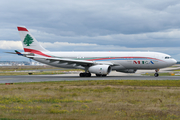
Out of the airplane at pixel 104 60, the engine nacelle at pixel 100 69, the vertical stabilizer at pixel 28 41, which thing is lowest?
the engine nacelle at pixel 100 69

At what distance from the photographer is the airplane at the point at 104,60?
3794 cm

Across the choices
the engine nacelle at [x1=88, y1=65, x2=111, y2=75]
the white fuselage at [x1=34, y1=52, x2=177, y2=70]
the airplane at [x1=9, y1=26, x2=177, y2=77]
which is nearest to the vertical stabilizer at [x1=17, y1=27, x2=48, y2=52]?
the airplane at [x1=9, y1=26, x2=177, y2=77]

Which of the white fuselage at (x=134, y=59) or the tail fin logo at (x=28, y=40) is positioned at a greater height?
the tail fin logo at (x=28, y=40)

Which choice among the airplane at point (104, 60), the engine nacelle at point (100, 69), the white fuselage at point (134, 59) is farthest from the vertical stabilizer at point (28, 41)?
the engine nacelle at point (100, 69)

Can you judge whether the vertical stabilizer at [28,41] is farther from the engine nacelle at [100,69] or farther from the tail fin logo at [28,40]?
the engine nacelle at [100,69]

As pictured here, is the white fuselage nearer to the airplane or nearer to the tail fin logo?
the airplane

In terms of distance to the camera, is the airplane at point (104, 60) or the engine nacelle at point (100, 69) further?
the airplane at point (104, 60)

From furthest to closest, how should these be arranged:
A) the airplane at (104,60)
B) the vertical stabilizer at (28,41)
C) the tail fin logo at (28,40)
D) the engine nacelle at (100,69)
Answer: the tail fin logo at (28,40) → the vertical stabilizer at (28,41) → the airplane at (104,60) → the engine nacelle at (100,69)

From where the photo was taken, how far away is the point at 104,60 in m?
39.6

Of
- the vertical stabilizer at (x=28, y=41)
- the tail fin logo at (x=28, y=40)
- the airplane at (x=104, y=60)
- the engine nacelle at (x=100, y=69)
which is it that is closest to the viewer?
the engine nacelle at (x=100, y=69)

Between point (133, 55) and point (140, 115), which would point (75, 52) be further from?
point (140, 115)

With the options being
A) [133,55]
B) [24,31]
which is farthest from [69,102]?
[24,31]

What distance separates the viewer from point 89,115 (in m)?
9.84

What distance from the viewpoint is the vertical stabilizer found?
42531 mm
